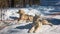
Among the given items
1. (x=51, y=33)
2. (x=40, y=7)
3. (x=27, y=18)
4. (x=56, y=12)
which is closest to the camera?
(x=51, y=33)

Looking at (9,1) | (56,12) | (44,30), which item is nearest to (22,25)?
(44,30)

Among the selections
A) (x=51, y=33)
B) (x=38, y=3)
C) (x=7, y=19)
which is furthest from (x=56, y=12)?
(x=51, y=33)

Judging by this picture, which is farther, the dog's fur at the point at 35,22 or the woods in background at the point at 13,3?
the woods in background at the point at 13,3

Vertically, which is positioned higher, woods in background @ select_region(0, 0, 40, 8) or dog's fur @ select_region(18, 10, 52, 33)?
woods in background @ select_region(0, 0, 40, 8)

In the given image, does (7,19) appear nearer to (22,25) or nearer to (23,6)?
Result: (22,25)

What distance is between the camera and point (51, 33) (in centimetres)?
119

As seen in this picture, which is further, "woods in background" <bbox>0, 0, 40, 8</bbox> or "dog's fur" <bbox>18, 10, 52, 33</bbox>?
"woods in background" <bbox>0, 0, 40, 8</bbox>

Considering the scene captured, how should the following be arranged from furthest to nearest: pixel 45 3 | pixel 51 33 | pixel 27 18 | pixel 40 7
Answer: pixel 45 3 < pixel 40 7 < pixel 27 18 < pixel 51 33

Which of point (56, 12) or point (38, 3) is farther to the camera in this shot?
point (38, 3)

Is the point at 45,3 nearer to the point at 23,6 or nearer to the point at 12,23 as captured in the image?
the point at 23,6

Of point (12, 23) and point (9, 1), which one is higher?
point (9, 1)

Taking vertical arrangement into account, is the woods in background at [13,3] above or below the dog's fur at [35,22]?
above

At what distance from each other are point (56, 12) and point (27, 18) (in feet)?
1.54

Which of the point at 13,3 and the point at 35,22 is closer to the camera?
the point at 35,22
